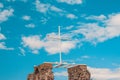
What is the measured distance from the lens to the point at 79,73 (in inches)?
2901

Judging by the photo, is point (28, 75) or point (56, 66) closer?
point (56, 66)

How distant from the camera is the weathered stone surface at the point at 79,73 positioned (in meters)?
72.9

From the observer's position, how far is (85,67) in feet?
242

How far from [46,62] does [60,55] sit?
3.53 metres

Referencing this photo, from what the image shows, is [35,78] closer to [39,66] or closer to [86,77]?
[39,66]

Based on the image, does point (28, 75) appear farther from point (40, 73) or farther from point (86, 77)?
point (86, 77)

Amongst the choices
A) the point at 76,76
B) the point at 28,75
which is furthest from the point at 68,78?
the point at 28,75

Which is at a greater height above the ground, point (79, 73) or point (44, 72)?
point (79, 73)

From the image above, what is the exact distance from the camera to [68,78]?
75375mm

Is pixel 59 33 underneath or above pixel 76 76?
above

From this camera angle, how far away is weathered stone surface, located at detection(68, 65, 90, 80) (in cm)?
7294

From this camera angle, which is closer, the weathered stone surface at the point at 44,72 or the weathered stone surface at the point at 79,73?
the weathered stone surface at the point at 44,72

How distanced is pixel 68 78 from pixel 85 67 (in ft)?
13.3

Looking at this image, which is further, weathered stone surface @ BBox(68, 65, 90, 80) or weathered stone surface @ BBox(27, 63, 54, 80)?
weathered stone surface @ BBox(68, 65, 90, 80)
